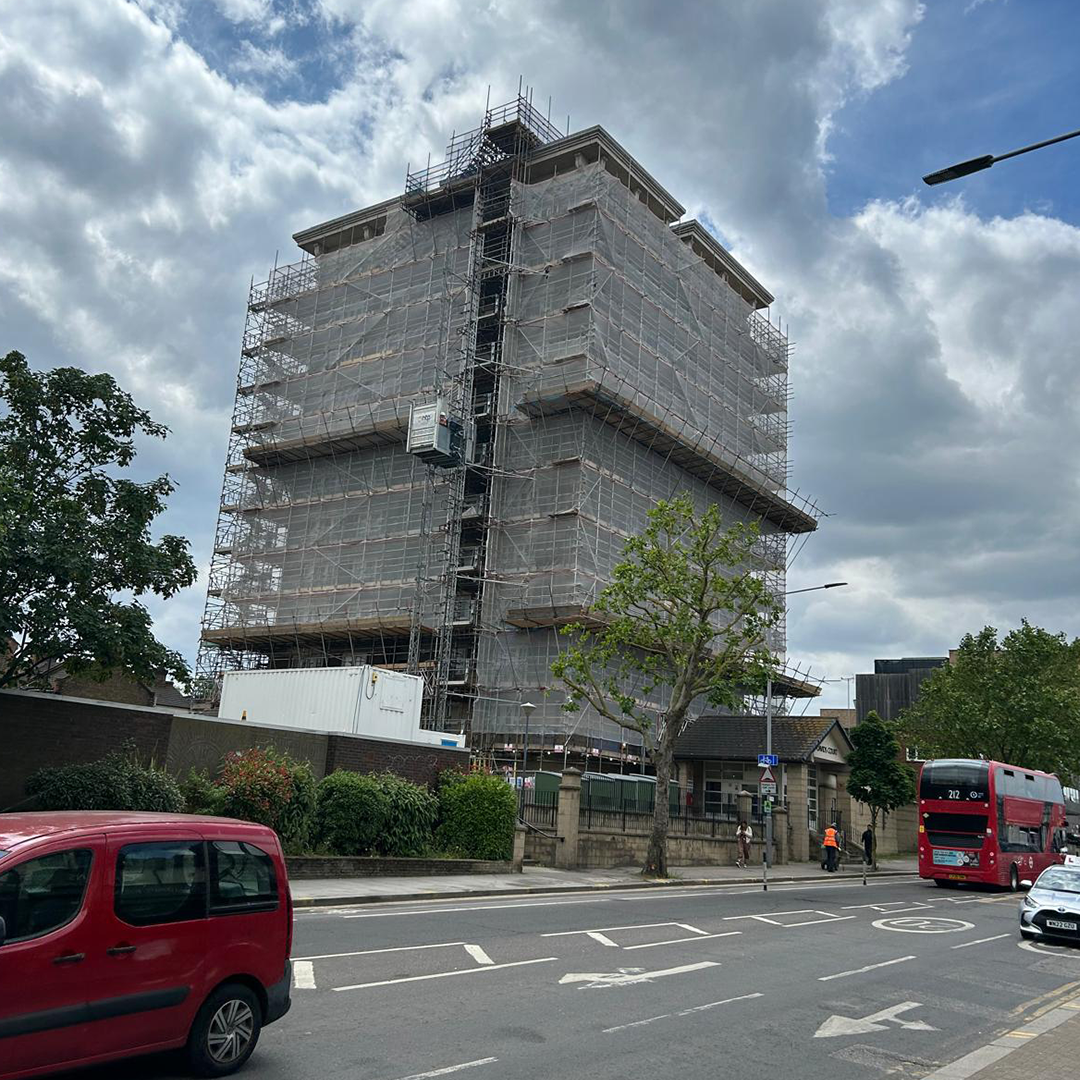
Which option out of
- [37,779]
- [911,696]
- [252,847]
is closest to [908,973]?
[252,847]

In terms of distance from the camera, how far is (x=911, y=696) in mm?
91875

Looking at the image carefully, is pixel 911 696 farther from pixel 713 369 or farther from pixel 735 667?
pixel 735 667

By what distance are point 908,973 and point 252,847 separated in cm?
999

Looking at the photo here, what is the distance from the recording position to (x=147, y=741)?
66.2 ft

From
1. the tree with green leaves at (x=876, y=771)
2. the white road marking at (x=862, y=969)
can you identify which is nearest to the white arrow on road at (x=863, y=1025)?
the white road marking at (x=862, y=969)

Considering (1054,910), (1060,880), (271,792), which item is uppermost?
(271,792)

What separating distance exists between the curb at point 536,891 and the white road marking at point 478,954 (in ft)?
14.9

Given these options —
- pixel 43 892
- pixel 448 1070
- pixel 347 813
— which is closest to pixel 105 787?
pixel 347 813

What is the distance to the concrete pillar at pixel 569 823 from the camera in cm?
2925

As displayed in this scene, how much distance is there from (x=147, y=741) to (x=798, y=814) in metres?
29.5

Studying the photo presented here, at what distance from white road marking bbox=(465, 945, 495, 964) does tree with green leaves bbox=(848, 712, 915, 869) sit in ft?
118

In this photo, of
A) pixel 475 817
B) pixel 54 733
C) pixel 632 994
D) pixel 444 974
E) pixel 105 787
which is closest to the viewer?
pixel 632 994

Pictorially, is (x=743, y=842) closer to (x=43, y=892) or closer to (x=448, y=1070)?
(x=448, y=1070)

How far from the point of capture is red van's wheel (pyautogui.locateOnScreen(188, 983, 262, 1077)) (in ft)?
23.1
